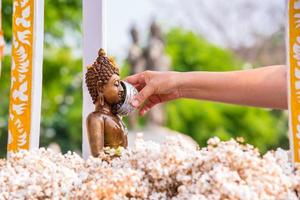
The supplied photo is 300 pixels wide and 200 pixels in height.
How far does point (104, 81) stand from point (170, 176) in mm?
603

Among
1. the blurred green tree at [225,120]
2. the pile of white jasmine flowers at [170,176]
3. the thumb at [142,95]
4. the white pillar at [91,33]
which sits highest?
the white pillar at [91,33]

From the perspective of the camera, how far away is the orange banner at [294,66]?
5.81 ft

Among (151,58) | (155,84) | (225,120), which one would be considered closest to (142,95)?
(155,84)

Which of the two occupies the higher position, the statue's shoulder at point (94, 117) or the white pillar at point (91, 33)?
the white pillar at point (91, 33)

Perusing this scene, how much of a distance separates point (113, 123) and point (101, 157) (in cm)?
24

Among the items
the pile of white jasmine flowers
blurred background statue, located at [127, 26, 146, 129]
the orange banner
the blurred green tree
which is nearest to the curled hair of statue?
the pile of white jasmine flowers

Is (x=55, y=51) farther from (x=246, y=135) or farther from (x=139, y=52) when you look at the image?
(x=246, y=135)

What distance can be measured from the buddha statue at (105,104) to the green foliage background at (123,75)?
8.21m

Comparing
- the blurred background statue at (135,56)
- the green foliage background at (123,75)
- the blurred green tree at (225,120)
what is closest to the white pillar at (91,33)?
the green foliage background at (123,75)

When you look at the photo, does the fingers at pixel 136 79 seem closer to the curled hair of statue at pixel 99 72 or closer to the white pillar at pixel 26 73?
the curled hair of statue at pixel 99 72

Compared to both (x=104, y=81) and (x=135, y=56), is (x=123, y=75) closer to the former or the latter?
(x=135, y=56)

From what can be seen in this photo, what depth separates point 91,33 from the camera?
7.59 ft

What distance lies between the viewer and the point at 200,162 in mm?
1586

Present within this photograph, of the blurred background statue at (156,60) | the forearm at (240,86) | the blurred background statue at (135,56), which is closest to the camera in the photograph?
the forearm at (240,86)
